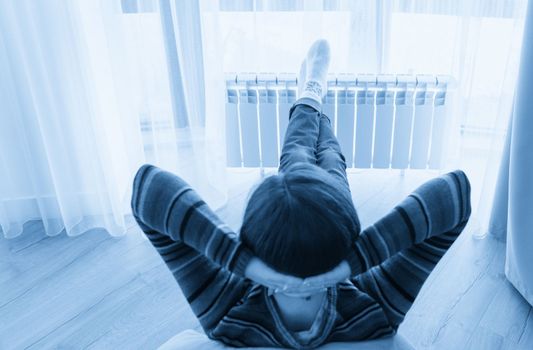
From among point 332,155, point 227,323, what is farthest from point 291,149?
point 227,323

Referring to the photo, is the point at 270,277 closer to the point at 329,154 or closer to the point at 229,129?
the point at 329,154

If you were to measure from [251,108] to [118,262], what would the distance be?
0.74m

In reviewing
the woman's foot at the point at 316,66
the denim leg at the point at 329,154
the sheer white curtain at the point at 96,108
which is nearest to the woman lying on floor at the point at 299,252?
the denim leg at the point at 329,154

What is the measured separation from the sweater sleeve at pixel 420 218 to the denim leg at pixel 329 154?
0.63ft

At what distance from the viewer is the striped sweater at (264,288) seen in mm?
574

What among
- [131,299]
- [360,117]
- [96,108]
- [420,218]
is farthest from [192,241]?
[360,117]

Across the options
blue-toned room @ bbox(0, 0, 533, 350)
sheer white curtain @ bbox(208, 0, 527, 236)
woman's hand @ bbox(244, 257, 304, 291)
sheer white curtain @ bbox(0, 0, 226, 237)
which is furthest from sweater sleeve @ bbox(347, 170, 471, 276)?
sheer white curtain @ bbox(0, 0, 226, 237)

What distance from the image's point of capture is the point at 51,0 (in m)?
1.29

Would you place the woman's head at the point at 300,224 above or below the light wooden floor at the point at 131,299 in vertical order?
above

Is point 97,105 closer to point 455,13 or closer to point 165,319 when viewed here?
point 165,319

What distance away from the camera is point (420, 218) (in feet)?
1.89

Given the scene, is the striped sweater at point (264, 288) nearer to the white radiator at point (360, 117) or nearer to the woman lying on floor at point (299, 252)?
the woman lying on floor at point (299, 252)

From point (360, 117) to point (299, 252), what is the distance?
1.20 metres

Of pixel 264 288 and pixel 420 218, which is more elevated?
pixel 420 218
